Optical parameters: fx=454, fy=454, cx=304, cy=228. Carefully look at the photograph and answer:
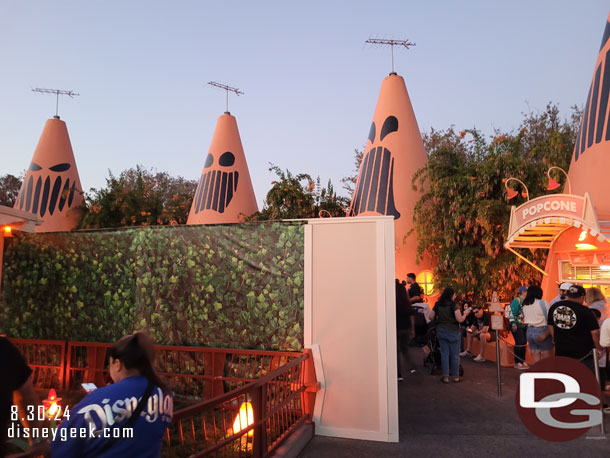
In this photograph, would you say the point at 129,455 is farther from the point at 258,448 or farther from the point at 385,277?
the point at 385,277

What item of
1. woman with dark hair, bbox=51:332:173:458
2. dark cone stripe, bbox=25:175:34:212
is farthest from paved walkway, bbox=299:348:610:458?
dark cone stripe, bbox=25:175:34:212

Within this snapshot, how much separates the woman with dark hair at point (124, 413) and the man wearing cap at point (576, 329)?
4.81m

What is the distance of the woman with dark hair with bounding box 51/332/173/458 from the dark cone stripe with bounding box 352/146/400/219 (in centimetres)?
1191

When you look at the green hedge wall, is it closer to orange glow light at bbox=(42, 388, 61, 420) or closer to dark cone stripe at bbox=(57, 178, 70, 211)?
orange glow light at bbox=(42, 388, 61, 420)

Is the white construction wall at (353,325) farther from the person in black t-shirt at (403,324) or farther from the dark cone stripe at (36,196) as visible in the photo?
the dark cone stripe at (36,196)

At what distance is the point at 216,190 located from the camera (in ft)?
57.6

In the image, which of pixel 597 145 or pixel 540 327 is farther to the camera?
pixel 597 145

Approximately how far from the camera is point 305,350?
5.05 metres

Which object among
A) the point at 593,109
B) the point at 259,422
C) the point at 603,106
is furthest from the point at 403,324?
the point at 593,109

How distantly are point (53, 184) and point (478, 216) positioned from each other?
49.8 ft

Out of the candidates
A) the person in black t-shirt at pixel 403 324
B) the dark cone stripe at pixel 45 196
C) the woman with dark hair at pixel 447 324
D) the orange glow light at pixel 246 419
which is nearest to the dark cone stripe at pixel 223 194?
the dark cone stripe at pixel 45 196

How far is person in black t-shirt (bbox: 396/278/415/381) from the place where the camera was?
679 cm

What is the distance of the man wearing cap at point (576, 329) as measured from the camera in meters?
5.17
